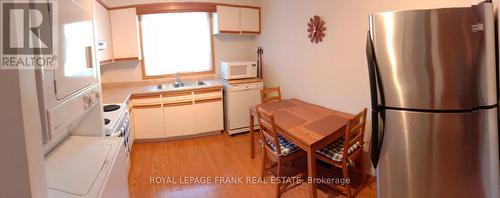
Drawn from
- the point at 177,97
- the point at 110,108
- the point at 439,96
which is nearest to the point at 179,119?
the point at 177,97

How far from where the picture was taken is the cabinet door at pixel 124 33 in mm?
3967

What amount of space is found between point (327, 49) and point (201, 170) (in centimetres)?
191

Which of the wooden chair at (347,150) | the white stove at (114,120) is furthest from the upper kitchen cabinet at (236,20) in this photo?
the wooden chair at (347,150)

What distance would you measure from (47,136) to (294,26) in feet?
10.3

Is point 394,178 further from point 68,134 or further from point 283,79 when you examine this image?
point 283,79

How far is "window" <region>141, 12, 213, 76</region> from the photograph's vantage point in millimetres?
4449

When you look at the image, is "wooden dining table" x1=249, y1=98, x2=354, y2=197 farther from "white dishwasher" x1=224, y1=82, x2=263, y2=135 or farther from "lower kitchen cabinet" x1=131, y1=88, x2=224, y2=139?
"lower kitchen cabinet" x1=131, y1=88, x2=224, y2=139

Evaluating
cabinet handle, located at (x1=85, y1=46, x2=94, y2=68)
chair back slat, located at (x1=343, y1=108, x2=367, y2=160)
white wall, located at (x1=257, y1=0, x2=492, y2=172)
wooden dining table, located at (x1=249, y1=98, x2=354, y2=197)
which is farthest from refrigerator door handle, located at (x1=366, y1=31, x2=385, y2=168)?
cabinet handle, located at (x1=85, y1=46, x2=94, y2=68)

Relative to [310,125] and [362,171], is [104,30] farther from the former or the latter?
[362,171]

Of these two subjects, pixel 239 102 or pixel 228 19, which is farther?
pixel 228 19

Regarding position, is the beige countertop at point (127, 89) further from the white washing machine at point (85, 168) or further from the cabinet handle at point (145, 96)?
the white washing machine at point (85, 168)

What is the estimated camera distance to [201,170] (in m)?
3.19

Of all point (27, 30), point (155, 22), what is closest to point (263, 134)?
point (27, 30)

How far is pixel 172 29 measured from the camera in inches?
179
